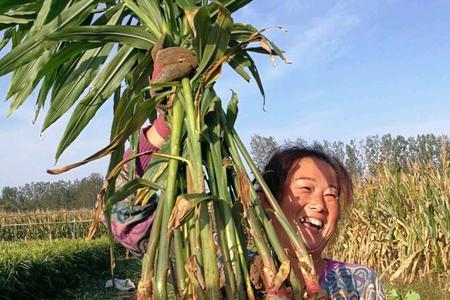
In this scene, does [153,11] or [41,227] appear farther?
[41,227]

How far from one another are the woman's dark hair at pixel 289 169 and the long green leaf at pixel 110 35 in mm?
688

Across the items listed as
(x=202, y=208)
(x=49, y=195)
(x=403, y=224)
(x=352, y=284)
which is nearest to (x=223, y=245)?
(x=202, y=208)

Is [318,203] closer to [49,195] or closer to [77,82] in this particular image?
[77,82]

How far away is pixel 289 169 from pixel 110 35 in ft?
2.54

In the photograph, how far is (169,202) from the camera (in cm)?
105

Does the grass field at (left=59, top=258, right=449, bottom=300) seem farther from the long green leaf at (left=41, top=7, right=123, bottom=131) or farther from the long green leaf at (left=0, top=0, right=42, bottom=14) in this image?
the long green leaf at (left=0, top=0, right=42, bottom=14)

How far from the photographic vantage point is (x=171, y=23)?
4.09ft

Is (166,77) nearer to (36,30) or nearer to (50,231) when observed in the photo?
(36,30)

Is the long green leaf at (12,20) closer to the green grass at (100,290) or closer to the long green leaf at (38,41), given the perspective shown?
the long green leaf at (38,41)

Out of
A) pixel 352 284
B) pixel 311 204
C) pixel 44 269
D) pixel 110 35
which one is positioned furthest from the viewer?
pixel 44 269

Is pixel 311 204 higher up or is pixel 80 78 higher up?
pixel 80 78

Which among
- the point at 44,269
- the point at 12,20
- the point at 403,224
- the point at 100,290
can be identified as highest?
the point at 12,20

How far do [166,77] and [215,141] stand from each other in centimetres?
17

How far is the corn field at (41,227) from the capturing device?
1093 inches
